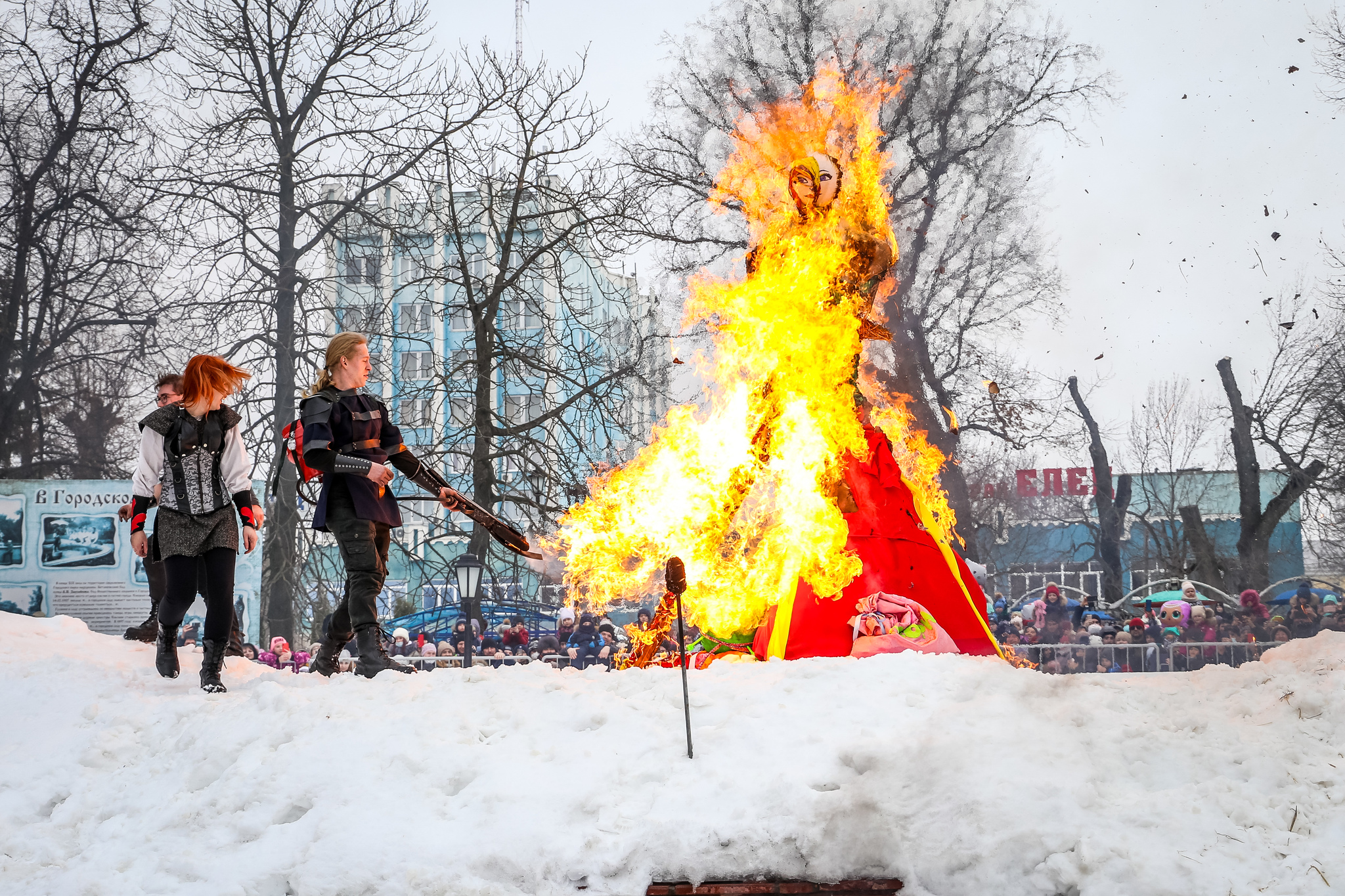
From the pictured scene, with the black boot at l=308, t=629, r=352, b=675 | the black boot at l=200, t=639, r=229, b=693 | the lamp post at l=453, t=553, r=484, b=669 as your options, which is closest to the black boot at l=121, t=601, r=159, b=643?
the black boot at l=308, t=629, r=352, b=675

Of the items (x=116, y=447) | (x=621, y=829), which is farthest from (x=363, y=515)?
(x=116, y=447)

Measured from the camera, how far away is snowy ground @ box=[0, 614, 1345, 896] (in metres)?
2.91

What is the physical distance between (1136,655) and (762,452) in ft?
24.9

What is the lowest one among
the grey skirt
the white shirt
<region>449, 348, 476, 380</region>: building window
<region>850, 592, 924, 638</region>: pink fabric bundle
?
<region>850, 592, 924, 638</region>: pink fabric bundle

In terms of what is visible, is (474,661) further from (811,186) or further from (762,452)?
(811,186)

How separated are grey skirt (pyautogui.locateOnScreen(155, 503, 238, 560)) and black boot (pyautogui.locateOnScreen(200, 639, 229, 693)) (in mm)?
502

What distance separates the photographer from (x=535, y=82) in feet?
45.4

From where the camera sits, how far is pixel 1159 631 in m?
12.5

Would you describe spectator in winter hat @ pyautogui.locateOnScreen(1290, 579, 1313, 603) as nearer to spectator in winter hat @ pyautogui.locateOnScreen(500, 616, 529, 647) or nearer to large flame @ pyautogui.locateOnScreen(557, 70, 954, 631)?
large flame @ pyautogui.locateOnScreen(557, 70, 954, 631)

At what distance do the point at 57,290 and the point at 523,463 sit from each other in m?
7.53

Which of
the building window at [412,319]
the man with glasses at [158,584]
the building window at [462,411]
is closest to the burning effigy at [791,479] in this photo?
the man with glasses at [158,584]

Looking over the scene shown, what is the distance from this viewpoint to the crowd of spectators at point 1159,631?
35.2 ft

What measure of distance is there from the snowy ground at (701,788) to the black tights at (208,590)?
29.1 inches

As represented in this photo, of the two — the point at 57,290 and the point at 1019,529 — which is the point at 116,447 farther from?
the point at 1019,529
